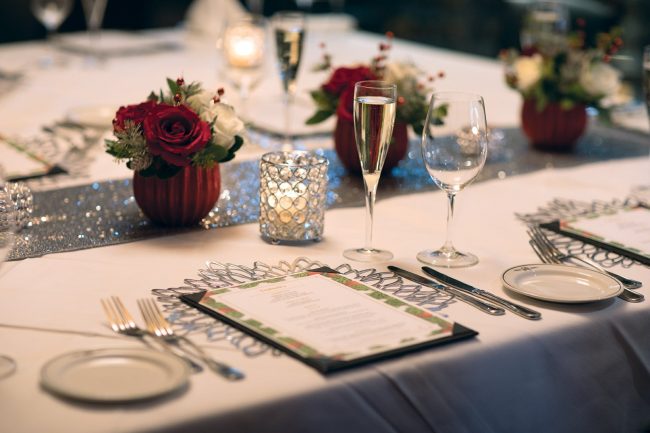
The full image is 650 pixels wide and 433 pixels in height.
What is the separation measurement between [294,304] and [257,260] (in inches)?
8.5

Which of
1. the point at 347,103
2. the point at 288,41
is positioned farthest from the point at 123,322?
the point at 288,41

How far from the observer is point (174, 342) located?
1.00m

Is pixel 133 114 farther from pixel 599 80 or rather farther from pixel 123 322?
pixel 599 80

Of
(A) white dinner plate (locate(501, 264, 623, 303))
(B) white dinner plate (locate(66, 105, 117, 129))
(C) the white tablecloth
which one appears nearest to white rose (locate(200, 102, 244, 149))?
(C) the white tablecloth

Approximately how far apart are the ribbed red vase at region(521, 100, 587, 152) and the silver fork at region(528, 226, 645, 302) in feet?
1.95

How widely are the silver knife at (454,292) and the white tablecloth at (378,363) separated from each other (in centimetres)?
2

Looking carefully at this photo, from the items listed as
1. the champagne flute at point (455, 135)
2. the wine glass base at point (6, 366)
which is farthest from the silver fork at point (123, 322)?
the champagne flute at point (455, 135)

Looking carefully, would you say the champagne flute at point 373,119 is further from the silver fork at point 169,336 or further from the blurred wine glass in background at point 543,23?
the blurred wine glass in background at point 543,23

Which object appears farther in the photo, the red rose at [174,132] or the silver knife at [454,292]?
the red rose at [174,132]

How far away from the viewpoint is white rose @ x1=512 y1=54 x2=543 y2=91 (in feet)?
6.52

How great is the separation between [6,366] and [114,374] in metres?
0.12

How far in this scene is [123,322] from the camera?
1047 mm

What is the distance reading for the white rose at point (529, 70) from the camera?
1988 millimetres

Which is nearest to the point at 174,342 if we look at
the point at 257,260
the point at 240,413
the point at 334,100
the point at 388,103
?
the point at 240,413
